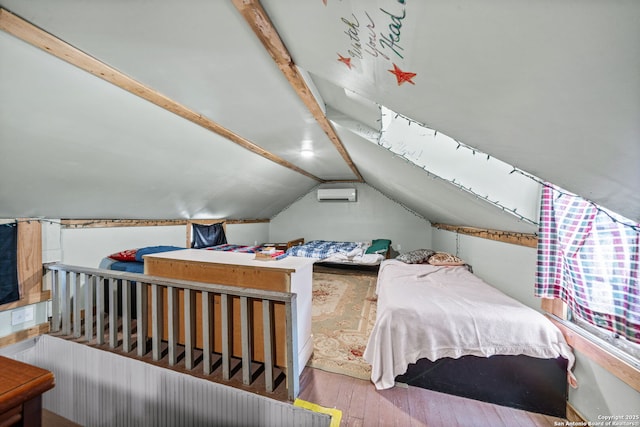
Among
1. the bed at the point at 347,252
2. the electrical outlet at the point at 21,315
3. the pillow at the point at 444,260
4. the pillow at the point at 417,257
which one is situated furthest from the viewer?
the bed at the point at 347,252

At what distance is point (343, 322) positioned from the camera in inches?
105

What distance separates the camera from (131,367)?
5.24ft

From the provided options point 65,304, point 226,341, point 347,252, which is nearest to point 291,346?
point 226,341

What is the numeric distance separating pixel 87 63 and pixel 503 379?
3.16 m

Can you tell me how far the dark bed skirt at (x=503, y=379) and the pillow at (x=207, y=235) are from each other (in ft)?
11.4

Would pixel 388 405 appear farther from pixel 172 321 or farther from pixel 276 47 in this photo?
pixel 276 47

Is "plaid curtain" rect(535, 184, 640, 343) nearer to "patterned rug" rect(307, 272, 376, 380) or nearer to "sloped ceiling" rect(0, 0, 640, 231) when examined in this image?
"sloped ceiling" rect(0, 0, 640, 231)

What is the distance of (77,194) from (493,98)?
121 inches

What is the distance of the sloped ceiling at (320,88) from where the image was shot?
565 mm

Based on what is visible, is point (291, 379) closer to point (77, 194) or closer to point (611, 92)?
point (611, 92)

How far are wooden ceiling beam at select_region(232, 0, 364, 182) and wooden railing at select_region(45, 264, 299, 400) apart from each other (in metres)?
1.31

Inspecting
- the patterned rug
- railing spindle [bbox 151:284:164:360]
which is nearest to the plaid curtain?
the patterned rug

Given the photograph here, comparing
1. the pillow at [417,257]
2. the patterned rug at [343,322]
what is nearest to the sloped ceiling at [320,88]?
the pillow at [417,257]

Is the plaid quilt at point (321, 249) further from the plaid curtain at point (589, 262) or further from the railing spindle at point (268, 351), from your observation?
the plaid curtain at point (589, 262)
